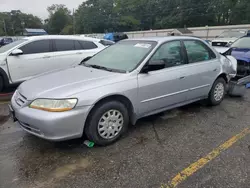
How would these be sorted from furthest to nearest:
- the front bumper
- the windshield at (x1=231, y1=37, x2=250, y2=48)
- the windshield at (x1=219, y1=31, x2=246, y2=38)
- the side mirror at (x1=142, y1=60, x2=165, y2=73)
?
1. the windshield at (x1=219, y1=31, x2=246, y2=38)
2. the windshield at (x1=231, y1=37, x2=250, y2=48)
3. the side mirror at (x1=142, y1=60, x2=165, y2=73)
4. the front bumper

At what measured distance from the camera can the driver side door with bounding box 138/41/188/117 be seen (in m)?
3.34

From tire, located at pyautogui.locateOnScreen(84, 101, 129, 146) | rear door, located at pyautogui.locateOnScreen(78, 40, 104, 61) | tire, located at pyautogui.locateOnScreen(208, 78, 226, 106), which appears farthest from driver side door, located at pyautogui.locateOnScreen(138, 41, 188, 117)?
rear door, located at pyautogui.locateOnScreen(78, 40, 104, 61)

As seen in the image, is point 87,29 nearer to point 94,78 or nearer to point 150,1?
point 150,1

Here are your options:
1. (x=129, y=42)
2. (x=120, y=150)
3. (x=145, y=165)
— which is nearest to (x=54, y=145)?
(x=120, y=150)

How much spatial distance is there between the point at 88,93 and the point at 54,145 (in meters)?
0.98

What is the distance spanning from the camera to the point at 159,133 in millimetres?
3508

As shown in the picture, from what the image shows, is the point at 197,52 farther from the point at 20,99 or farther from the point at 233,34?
the point at 233,34

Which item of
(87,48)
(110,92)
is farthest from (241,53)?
(110,92)

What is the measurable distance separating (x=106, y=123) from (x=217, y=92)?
2791 mm

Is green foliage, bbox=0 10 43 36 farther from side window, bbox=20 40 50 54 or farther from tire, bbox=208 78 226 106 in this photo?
tire, bbox=208 78 226 106

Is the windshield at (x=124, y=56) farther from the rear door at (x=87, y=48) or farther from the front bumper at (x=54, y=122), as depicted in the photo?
the rear door at (x=87, y=48)

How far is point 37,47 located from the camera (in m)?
5.94

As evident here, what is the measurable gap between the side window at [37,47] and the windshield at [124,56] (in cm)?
257

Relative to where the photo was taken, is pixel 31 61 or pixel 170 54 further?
pixel 31 61
